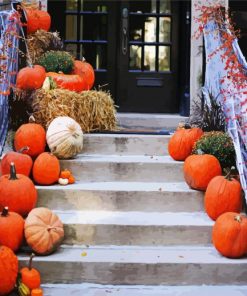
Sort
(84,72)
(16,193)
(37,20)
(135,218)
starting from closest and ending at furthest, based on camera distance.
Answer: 1. (16,193)
2. (135,218)
3. (84,72)
4. (37,20)

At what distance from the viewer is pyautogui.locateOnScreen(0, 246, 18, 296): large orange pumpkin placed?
4.84m

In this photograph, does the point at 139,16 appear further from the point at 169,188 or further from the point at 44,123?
the point at 169,188

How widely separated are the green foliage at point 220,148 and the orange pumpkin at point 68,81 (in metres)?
1.66

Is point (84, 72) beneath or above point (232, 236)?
above

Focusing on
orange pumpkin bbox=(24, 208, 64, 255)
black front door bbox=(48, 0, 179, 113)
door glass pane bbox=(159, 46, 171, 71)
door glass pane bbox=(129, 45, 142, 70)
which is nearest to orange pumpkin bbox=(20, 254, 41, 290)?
orange pumpkin bbox=(24, 208, 64, 255)

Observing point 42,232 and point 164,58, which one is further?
point 164,58

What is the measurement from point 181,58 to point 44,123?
2.67 m

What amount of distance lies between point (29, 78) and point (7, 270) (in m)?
2.60

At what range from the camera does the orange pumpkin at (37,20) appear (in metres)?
7.79

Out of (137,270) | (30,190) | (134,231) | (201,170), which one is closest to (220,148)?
(201,170)

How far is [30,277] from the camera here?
4.96 metres

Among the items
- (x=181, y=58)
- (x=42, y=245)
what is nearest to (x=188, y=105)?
(x=181, y=58)

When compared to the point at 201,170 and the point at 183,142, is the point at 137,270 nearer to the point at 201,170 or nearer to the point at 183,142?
the point at 201,170

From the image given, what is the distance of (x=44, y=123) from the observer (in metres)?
6.64
